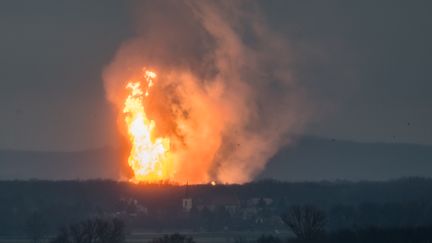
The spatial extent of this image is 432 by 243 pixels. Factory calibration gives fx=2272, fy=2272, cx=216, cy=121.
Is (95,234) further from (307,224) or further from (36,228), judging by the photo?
(36,228)

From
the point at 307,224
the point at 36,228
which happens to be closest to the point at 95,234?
the point at 307,224

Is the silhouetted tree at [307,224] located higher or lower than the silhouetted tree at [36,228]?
lower

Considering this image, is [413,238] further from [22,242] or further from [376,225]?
[22,242]

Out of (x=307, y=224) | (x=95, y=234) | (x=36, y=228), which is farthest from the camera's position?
(x=36, y=228)

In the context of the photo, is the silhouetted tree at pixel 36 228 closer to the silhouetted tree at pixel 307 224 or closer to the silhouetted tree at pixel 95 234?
the silhouetted tree at pixel 95 234

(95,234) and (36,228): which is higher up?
(36,228)

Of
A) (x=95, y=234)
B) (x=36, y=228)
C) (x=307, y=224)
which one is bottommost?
(x=95, y=234)

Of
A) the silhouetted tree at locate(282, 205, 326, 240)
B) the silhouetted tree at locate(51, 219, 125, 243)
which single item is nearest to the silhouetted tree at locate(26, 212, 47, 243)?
the silhouetted tree at locate(51, 219, 125, 243)

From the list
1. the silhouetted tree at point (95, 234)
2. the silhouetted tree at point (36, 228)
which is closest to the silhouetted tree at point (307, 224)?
the silhouetted tree at point (95, 234)

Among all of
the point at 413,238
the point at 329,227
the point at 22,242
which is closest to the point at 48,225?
the point at 22,242

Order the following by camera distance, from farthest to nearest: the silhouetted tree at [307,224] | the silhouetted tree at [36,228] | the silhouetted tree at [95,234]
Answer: the silhouetted tree at [36,228], the silhouetted tree at [95,234], the silhouetted tree at [307,224]

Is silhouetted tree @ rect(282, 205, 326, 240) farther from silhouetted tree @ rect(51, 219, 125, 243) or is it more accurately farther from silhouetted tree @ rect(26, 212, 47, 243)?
silhouetted tree @ rect(26, 212, 47, 243)
